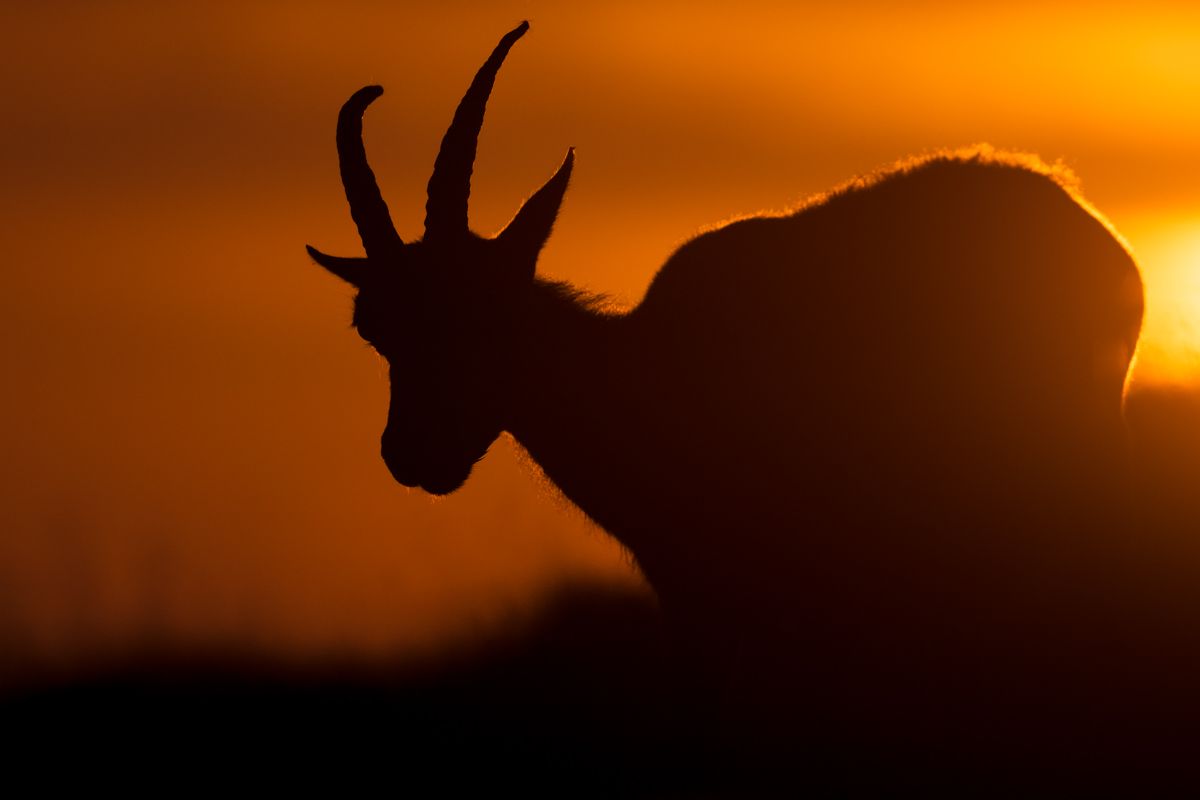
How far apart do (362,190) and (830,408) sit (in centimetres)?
352

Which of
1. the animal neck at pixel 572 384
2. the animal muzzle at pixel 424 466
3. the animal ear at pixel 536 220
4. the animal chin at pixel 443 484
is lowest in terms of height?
the animal chin at pixel 443 484

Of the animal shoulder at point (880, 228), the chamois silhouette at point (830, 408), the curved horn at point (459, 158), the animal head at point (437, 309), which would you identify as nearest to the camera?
the curved horn at point (459, 158)

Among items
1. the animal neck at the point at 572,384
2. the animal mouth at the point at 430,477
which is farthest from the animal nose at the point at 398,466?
the animal neck at the point at 572,384

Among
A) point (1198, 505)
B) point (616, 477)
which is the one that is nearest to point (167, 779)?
point (616, 477)

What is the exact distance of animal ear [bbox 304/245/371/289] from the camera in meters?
18.1

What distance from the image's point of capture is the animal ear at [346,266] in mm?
18109

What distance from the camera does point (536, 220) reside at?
17.6 metres

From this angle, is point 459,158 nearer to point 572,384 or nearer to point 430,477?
point 572,384

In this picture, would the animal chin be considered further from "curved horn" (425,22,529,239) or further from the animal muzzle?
"curved horn" (425,22,529,239)

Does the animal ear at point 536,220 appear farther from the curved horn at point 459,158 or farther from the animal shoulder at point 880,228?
the animal shoulder at point 880,228

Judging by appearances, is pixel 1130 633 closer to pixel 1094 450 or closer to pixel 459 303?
pixel 1094 450

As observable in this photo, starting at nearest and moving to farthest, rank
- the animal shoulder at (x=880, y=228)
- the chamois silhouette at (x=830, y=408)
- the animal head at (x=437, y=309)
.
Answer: the animal head at (x=437, y=309) < the chamois silhouette at (x=830, y=408) < the animal shoulder at (x=880, y=228)

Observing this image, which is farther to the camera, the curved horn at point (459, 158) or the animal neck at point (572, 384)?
the animal neck at point (572, 384)

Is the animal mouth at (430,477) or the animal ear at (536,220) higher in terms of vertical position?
the animal ear at (536,220)
